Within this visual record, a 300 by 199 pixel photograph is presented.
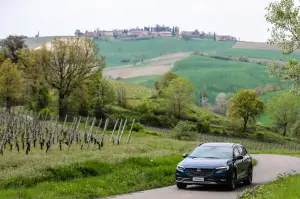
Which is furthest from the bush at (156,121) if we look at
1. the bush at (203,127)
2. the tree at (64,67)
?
the tree at (64,67)

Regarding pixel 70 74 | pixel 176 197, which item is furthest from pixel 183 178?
pixel 70 74

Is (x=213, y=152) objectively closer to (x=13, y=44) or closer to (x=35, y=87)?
(x=35, y=87)

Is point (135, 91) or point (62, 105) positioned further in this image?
point (135, 91)

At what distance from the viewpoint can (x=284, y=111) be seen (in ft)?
406

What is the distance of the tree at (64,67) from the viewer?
261 ft

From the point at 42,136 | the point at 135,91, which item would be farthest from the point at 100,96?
the point at 42,136

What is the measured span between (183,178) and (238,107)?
307 feet

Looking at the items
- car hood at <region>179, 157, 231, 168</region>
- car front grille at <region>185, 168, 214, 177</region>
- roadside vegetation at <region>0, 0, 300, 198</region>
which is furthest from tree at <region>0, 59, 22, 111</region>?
car front grille at <region>185, 168, 214, 177</region>

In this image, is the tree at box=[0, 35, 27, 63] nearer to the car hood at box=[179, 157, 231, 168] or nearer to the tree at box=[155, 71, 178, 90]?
the tree at box=[155, 71, 178, 90]

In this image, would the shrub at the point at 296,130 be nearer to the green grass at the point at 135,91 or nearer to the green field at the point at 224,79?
the green grass at the point at 135,91

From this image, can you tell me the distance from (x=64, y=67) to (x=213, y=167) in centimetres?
6542

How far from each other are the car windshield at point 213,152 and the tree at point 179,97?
92537 mm

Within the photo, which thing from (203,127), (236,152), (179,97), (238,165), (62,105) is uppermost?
(236,152)

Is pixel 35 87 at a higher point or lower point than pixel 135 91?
higher
